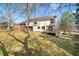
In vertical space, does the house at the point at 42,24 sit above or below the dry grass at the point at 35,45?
above

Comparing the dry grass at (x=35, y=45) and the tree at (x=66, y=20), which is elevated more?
the tree at (x=66, y=20)

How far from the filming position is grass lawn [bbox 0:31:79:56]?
152 centimetres

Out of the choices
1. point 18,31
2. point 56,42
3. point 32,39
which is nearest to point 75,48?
point 56,42

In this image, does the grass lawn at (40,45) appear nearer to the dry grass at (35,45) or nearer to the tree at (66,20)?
the dry grass at (35,45)

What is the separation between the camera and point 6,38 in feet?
5.04

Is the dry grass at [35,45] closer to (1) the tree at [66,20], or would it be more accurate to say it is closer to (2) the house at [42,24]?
(2) the house at [42,24]

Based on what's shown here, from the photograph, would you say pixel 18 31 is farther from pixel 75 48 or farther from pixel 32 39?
pixel 75 48

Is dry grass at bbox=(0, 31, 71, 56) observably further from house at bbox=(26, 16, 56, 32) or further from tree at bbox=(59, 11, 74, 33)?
tree at bbox=(59, 11, 74, 33)

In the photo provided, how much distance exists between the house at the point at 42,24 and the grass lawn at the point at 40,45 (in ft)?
0.15

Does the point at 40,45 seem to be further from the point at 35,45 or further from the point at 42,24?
the point at 42,24

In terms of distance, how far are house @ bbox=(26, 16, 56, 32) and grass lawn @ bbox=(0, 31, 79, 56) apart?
0.04m

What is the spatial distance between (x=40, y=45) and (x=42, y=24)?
18 centimetres

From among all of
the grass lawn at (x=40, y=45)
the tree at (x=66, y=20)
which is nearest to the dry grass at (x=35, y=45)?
the grass lawn at (x=40, y=45)

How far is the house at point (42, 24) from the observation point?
5.03ft
